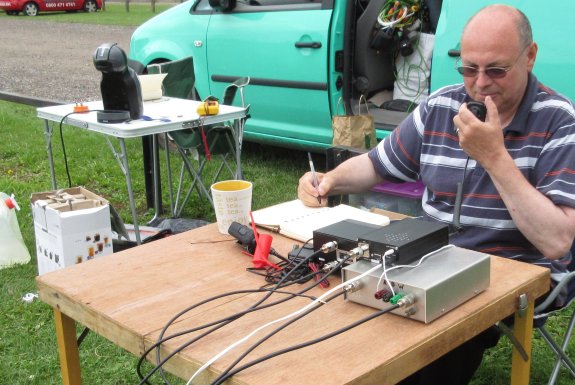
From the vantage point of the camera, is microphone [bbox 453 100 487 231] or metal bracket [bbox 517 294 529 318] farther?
microphone [bbox 453 100 487 231]

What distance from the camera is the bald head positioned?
218cm

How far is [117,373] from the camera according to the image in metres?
2.97

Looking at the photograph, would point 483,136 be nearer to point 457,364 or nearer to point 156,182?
point 457,364

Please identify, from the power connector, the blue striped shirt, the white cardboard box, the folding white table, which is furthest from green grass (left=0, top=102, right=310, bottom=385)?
the blue striped shirt

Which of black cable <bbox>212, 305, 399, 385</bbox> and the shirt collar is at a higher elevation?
the shirt collar

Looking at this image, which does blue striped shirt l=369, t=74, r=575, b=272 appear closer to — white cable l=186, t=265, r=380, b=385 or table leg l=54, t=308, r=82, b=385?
white cable l=186, t=265, r=380, b=385

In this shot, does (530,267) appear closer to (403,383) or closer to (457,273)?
(457,273)

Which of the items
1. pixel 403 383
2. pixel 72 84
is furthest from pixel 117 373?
pixel 72 84

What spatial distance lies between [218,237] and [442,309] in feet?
2.58

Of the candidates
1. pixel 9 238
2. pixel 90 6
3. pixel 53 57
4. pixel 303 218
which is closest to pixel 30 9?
pixel 90 6

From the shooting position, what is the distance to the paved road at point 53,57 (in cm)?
1021

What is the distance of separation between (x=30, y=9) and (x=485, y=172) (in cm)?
2540

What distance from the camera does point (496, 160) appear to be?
2.03m

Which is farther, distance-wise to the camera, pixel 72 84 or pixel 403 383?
pixel 72 84
